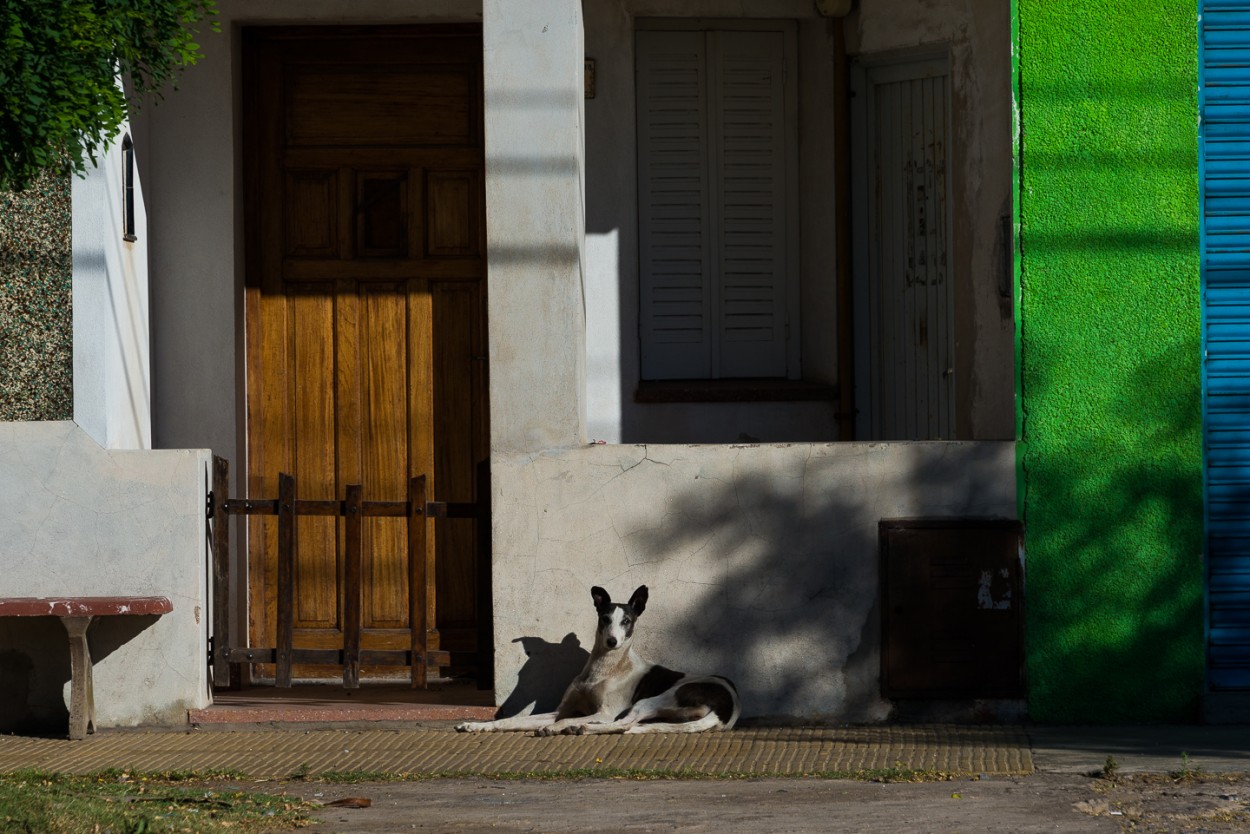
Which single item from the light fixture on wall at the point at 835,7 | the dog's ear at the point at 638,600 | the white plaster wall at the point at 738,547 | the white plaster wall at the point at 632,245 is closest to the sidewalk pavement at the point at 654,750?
the white plaster wall at the point at 738,547

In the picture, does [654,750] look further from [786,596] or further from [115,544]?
[115,544]

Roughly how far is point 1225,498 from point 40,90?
17.7ft

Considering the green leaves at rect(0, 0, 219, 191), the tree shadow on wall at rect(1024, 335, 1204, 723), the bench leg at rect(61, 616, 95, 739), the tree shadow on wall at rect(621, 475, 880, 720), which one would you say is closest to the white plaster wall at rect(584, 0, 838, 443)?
the tree shadow on wall at rect(621, 475, 880, 720)

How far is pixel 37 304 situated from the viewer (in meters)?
7.46

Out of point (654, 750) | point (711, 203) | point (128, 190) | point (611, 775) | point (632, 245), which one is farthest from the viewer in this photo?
point (711, 203)

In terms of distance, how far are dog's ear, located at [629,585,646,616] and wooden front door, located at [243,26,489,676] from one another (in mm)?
1751

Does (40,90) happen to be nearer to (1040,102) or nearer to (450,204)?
(450,204)

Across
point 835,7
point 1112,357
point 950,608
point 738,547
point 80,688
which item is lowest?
point 80,688

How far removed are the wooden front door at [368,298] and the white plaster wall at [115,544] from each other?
1.34m

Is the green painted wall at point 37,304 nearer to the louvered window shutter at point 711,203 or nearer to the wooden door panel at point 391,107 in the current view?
the wooden door panel at point 391,107

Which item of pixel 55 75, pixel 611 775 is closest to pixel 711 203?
pixel 611 775

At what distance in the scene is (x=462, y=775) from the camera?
21.2 ft

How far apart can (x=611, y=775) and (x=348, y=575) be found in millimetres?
1915

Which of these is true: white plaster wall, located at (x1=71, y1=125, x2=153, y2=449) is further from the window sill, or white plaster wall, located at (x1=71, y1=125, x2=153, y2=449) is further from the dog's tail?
the dog's tail
